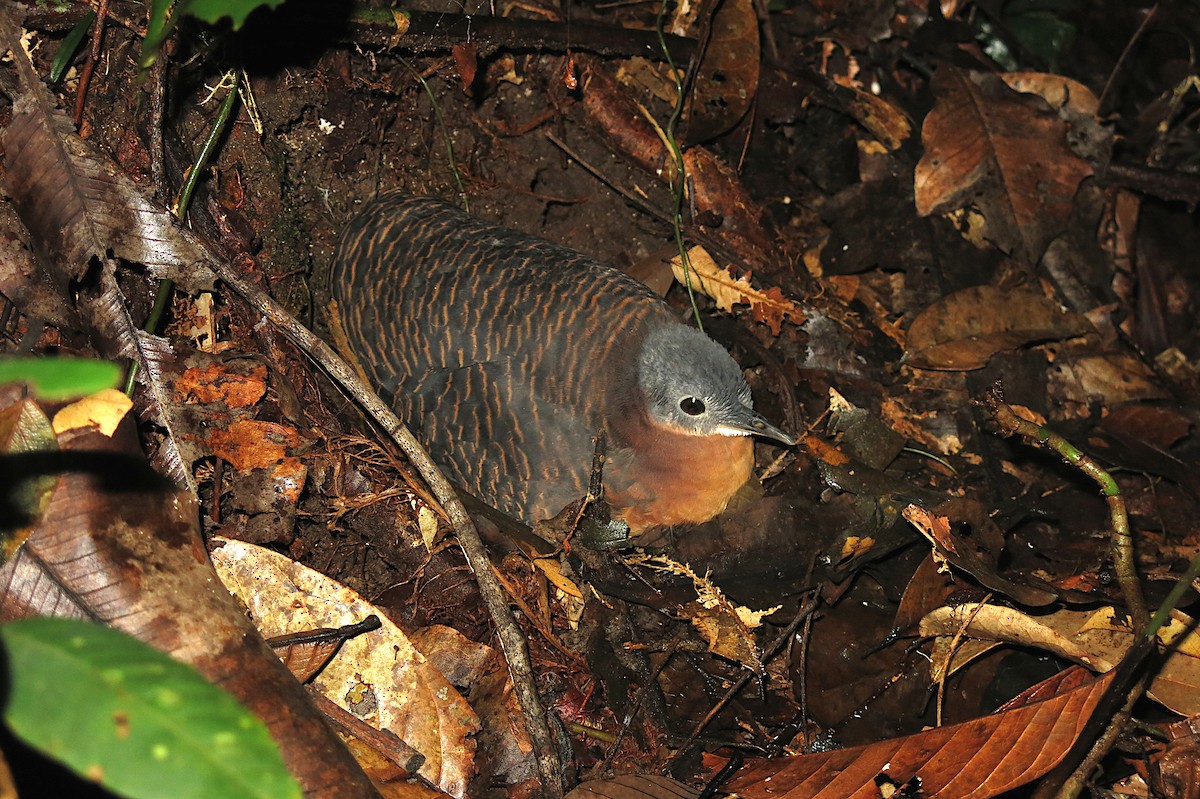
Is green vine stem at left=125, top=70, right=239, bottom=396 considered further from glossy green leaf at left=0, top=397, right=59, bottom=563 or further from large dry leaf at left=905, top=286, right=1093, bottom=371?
large dry leaf at left=905, top=286, right=1093, bottom=371

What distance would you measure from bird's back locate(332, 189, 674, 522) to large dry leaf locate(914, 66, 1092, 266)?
1.95 meters

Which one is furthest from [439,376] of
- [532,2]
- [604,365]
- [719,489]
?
[532,2]

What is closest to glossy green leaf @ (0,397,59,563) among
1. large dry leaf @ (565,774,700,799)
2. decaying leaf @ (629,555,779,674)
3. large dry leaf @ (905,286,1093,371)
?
large dry leaf @ (565,774,700,799)

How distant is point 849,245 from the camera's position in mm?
4645

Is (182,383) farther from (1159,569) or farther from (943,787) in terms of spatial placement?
(1159,569)

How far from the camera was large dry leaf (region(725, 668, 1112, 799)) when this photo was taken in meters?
2.71

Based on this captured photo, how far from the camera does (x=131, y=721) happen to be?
1195mm

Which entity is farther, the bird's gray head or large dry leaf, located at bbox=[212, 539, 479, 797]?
the bird's gray head

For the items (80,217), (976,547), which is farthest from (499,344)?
(976,547)

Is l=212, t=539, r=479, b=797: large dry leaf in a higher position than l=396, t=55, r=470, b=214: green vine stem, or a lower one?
lower

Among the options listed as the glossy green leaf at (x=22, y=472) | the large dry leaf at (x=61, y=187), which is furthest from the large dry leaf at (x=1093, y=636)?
the large dry leaf at (x=61, y=187)

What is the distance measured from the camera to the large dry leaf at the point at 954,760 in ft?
8.89

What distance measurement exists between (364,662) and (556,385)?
4.14 ft

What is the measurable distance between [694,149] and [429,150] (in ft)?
4.45
